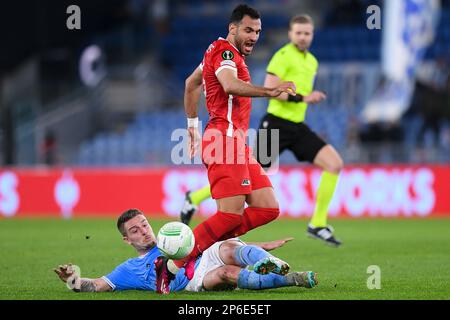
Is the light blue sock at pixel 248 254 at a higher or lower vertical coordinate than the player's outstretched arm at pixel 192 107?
lower

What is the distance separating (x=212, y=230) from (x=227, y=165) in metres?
0.54

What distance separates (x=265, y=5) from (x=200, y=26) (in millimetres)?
2012

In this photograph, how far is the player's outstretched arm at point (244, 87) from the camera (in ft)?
25.6

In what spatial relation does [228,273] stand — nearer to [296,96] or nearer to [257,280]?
[257,280]

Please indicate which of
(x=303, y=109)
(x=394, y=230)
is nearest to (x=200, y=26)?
(x=394, y=230)

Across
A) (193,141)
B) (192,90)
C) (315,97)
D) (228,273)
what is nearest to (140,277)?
(228,273)

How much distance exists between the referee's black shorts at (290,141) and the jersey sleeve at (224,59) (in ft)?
13.1

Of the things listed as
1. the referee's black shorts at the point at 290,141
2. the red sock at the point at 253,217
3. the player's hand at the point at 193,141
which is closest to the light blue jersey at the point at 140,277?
the red sock at the point at 253,217

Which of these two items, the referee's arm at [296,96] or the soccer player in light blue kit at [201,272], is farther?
the referee's arm at [296,96]

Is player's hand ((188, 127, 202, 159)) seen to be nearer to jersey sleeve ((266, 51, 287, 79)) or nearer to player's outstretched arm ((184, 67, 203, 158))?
player's outstretched arm ((184, 67, 203, 158))

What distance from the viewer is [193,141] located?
9.16m

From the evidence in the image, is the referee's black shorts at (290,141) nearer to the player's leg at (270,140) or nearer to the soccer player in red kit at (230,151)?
the player's leg at (270,140)
